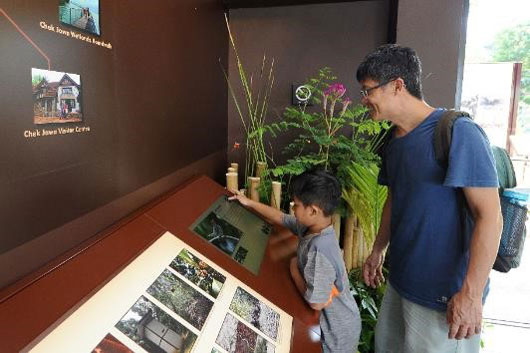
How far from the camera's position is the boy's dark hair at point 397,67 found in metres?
1.18

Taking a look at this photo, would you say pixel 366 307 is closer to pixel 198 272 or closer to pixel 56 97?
pixel 198 272

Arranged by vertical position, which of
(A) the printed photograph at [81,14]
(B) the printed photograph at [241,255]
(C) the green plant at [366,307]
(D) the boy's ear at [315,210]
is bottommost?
(C) the green plant at [366,307]

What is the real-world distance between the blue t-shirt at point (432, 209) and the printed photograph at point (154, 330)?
777 millimetres

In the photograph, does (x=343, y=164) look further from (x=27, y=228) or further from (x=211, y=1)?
(x=27, y=228)

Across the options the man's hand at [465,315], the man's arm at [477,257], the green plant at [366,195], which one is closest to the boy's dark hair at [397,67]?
the man's arm at [477,257]

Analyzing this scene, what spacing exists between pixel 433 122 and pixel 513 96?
9.48 ft

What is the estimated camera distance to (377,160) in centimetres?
234

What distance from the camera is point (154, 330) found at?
0.83 m

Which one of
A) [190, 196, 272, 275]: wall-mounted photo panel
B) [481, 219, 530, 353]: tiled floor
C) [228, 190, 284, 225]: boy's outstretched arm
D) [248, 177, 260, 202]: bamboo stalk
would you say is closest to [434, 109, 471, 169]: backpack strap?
[190, 196, 272, 275]: wall-mounted photo panel

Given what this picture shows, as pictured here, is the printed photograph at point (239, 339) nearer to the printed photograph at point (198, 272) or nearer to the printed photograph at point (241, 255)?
the printed photograph at point (198, 272)

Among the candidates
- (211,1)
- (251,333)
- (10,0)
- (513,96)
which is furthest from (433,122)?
(513,96)

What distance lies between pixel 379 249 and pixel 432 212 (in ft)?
1.56

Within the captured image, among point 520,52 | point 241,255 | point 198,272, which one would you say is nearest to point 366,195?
point 241,255

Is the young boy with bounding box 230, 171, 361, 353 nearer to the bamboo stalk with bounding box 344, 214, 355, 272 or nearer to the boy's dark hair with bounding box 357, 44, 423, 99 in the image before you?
the boy's dark hair with bounding box 357, 44, 423, 99
